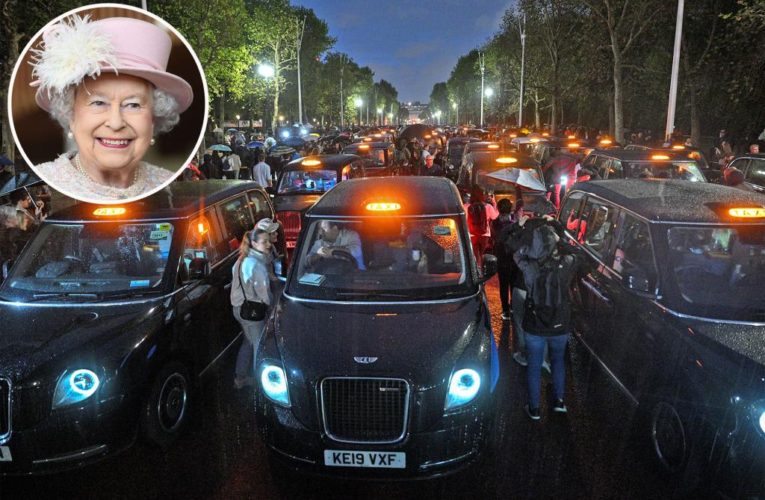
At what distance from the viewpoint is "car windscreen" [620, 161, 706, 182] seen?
423 inches

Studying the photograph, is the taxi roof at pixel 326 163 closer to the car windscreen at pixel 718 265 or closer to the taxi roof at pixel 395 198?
the taxi roof at pixel 395 198

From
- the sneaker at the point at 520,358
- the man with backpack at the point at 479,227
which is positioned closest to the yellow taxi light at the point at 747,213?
the sneaker at the point at 520,358

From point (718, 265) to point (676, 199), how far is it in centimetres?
71

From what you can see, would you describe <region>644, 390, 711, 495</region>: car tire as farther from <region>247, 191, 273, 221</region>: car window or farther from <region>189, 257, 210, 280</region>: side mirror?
<region>247, 191, 273, 221</region>: car window

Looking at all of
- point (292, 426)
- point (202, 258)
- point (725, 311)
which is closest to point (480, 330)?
point (292, 426)

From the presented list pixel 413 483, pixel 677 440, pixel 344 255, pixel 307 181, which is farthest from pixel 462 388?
pixel 307 181

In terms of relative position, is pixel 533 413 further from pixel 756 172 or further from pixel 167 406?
pixel 756 172

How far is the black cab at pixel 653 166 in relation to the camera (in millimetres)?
10766

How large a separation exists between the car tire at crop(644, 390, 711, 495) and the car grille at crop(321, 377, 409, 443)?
6.17 feet

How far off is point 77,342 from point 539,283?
3611 millimetres

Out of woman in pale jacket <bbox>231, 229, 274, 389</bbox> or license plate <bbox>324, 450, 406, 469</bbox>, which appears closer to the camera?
license plate <bbox>324, 450, 406, 469</bbox>

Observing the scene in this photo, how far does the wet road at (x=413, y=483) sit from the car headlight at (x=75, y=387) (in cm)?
76

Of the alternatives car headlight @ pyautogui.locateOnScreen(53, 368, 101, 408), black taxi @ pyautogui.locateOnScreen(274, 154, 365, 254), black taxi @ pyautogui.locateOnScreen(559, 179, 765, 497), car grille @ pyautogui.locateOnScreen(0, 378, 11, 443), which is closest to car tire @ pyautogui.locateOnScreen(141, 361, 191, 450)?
car headlight @ pyautogui.locateOnScreen(53, 368, 101, 408)

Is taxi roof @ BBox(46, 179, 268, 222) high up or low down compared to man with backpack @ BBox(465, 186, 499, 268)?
up
